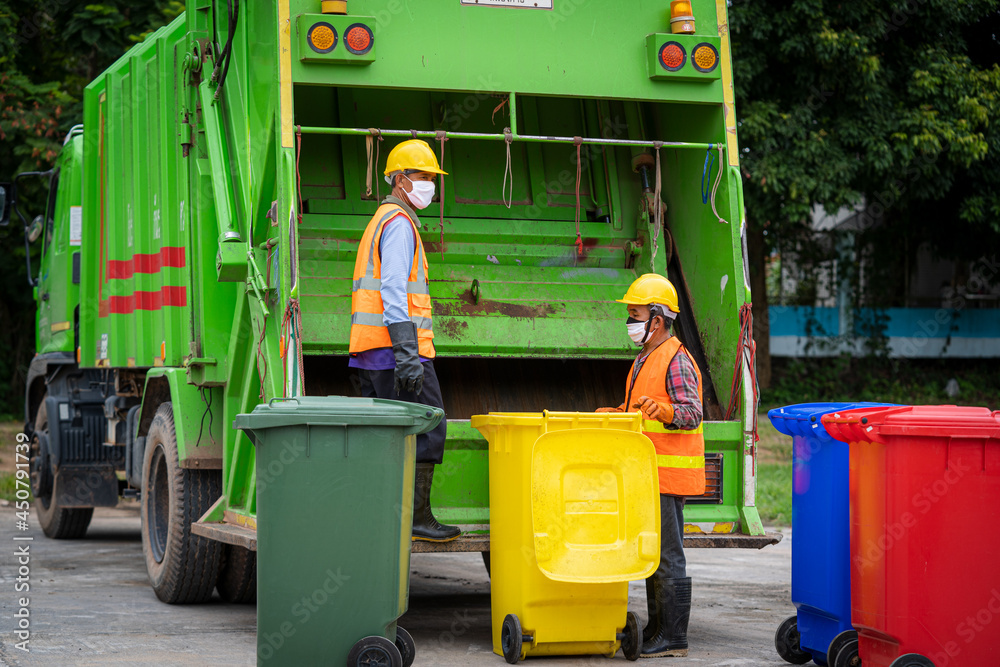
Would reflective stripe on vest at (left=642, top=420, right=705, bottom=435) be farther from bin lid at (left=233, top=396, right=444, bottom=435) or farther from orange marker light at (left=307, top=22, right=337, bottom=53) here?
orange marker light at (left=307, top=22, right=337, bottom=53)

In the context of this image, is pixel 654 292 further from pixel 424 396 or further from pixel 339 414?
pixel 339 414

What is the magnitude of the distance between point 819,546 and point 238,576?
293 centimetres

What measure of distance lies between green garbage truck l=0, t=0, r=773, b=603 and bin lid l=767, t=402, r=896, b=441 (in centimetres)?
40

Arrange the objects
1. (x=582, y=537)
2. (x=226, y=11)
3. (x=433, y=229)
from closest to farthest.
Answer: (x=582, y=537), (x=226, y=11), (x=433, y=229)

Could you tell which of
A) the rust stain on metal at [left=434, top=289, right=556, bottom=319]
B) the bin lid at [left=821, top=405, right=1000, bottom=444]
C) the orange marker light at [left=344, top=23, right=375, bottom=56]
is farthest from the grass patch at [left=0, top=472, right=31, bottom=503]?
the bin lid at [left=821, top=405, right=1000, bottom=444]

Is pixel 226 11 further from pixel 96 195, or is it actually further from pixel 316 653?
pixel 316 653

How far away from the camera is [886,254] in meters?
19.9

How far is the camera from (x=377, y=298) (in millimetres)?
4809

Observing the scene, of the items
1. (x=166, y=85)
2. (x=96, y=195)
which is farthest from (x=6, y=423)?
(x=166, y=85)

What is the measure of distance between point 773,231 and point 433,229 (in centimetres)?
1086

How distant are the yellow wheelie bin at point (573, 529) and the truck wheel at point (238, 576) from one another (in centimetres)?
178

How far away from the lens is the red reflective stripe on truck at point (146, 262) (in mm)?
6267

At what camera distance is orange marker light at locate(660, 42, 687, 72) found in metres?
5.42

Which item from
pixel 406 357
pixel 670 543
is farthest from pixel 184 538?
pixel 670 543
